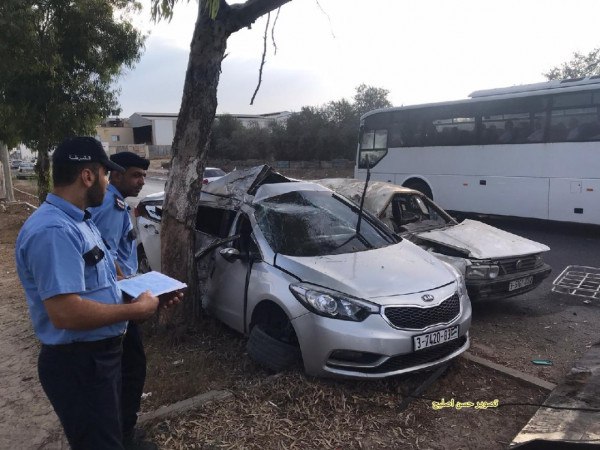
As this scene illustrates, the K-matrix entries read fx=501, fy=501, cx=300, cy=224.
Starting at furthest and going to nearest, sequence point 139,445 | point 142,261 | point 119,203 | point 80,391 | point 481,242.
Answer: point 142,261, point 481,242, point 119,203, point 139,445, point 80,391

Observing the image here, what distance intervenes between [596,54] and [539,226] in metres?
25.9

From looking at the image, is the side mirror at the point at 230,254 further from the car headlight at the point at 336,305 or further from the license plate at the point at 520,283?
the license plate at the point at 520,283

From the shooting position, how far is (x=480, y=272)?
17.9 ft

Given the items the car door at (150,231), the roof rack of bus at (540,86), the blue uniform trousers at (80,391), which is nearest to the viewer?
the blue uniform trousers at (80,391)

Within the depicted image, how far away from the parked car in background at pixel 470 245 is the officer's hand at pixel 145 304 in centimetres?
394

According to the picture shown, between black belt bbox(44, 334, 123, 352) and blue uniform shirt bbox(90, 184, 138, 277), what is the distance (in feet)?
4.14

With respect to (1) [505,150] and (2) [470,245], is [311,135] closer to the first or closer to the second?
(1) [505,150]

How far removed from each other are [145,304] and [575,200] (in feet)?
36.1

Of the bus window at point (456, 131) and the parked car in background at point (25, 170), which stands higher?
the bus window at point (456, 131)

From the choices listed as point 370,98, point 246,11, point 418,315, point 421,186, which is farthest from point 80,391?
point 370,98

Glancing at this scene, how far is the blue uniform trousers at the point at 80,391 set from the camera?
217 centimetres

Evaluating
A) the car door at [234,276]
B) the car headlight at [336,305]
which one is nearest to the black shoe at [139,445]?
the car headlight at [336,305]

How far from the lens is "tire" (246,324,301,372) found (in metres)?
3.93

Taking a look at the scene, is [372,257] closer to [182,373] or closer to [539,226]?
[182,373]
